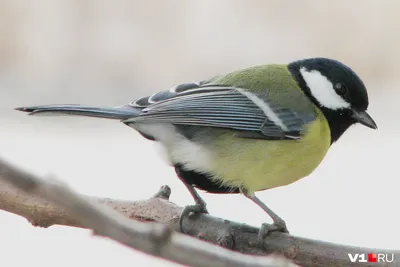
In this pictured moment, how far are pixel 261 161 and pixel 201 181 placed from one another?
5.1 inches

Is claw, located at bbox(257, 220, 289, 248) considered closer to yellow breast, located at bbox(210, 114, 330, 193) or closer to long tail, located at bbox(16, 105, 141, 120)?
yellow breast, located at bbox(210, 114, 330, 193)

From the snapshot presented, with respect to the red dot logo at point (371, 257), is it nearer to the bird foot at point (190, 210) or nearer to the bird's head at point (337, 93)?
the bird foot at point (190, 210)

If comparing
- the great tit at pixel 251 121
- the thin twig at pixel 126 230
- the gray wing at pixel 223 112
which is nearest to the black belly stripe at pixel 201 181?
the great tit at pixel 251 121

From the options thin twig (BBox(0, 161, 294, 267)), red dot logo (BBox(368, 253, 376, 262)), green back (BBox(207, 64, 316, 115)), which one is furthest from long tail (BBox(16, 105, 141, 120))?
thin twig (BBox(0, 161, 294, 267))

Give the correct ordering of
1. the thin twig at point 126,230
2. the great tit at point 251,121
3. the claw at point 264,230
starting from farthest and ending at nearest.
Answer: the great tit at point 251,121 < the claw at point 264,230 < the thin twig at point 126,230

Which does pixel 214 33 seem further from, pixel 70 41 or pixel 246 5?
pixel 70 41

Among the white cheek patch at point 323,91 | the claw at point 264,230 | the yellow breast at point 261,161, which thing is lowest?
the claw at point 264,230

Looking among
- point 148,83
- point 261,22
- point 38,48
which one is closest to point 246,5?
point 261,22

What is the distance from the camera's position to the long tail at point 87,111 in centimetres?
130

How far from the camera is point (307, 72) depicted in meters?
1.78

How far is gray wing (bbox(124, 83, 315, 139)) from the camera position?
1.60 meters

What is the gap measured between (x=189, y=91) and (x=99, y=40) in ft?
6.19

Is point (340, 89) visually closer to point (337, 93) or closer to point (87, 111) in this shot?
point (337, 93)

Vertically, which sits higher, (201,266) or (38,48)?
(201,266)
